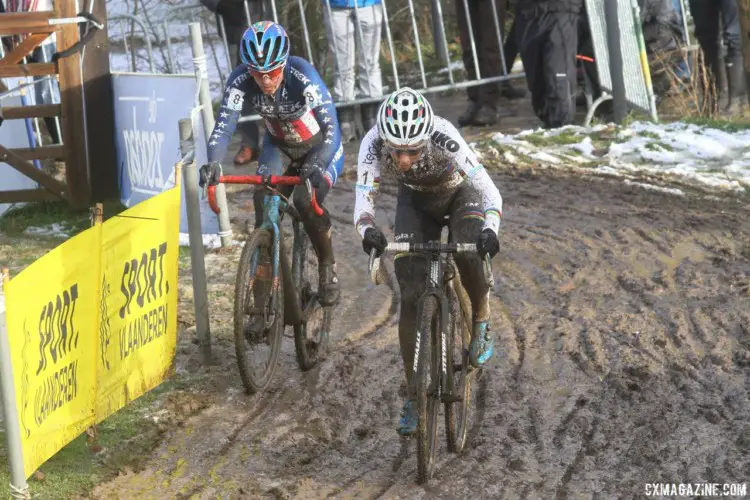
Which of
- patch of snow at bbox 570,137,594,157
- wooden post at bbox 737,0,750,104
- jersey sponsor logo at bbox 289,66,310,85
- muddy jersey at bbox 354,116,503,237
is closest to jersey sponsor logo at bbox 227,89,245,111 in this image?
jersey sponsor logo at bbox 289,66,310,85

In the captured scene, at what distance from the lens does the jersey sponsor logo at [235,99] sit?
6.76 meters

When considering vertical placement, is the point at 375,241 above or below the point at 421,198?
below

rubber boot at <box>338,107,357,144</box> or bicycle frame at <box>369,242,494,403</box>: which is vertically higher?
rubber boot at <box>338,107,357,144</box>

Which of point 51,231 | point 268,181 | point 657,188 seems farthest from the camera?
point 51,231

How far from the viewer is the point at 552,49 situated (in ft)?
39.1

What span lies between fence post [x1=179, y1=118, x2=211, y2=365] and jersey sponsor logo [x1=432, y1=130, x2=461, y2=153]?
183 centimetres

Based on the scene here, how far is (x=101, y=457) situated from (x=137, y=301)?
0.88m

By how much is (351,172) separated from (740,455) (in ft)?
22.6

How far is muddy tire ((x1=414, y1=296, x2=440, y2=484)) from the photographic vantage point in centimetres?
504

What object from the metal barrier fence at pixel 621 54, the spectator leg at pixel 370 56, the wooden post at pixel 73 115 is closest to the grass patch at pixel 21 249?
the wooden post at pixel 73 115

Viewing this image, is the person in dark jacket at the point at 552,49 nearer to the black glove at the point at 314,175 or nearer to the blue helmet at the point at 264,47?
the blue helmet at the point at 264,47

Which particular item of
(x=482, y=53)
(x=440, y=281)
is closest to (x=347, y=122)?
(x=482, y=53)

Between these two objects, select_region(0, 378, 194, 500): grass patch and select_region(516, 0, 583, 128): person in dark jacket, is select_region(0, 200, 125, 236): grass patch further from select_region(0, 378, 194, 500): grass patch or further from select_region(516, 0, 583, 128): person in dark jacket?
select_region(516, 0, 583, 128): person in dark jacket

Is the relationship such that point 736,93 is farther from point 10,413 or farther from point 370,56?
point 10,413
